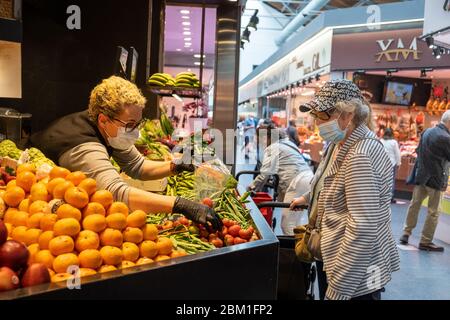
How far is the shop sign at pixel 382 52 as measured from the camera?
10.2 m

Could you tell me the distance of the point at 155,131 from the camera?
4957 millimetres

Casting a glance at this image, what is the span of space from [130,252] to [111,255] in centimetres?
9

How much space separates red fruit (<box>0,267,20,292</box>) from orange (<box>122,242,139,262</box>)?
0.42m

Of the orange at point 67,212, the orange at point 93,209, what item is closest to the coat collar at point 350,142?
the orange at point 93,209

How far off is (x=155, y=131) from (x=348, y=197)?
117 inches

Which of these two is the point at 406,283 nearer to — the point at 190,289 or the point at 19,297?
the point at 190,289

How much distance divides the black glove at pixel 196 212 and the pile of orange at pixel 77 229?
0.24m

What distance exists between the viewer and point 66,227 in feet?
5.91

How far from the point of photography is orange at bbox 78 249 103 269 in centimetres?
174

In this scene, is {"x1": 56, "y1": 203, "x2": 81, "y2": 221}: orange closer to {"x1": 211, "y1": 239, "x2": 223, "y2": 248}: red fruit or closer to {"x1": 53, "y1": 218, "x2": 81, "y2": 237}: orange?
{"x1": 53, "y1": 218, "x2": 81, "y2": 237}: orange

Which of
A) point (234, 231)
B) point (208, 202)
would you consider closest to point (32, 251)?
point (234, 231)

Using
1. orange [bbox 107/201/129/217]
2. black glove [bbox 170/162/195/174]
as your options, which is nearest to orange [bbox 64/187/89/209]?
orange [bbox 107/201/129/217]
